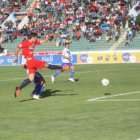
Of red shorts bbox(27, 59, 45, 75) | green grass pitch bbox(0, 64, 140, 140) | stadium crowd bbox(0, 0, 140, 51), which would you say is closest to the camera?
green grass pitch bbox(0, 64, 140, 140)

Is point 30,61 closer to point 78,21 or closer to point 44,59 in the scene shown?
point 44,59

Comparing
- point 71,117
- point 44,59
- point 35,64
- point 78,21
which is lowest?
point 44,59

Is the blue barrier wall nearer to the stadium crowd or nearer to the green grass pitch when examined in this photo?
the stadium crowd

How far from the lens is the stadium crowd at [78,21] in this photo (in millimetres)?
44562

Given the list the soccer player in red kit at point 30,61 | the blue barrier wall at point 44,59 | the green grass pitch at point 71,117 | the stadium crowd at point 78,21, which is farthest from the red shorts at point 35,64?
the stadium crowd at point 78,21

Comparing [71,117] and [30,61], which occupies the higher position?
[30,61]

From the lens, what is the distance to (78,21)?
156 feet

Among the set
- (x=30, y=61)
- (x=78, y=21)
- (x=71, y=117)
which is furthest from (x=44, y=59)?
(x=71, y=117)

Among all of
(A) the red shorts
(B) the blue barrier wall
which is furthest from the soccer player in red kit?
(B) the blue barrier wall

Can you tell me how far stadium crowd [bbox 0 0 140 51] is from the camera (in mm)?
44562

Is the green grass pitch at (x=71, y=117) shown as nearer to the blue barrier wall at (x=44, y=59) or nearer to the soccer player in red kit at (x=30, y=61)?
the soccer player in red kit at (x=30, y=61)

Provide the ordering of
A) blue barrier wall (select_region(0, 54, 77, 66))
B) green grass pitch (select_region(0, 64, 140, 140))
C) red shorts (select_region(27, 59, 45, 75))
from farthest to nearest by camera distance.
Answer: blue barrier wall (select_region(0, 54, 77, 66)) → red shorts (select_region(27, 59, 45, 75)) → green grass pitch (select_region(0, 64, 140, 140))

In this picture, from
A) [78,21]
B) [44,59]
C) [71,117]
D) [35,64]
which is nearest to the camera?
[71,117]

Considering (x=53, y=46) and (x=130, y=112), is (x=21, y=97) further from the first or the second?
(x=53, y=46)
